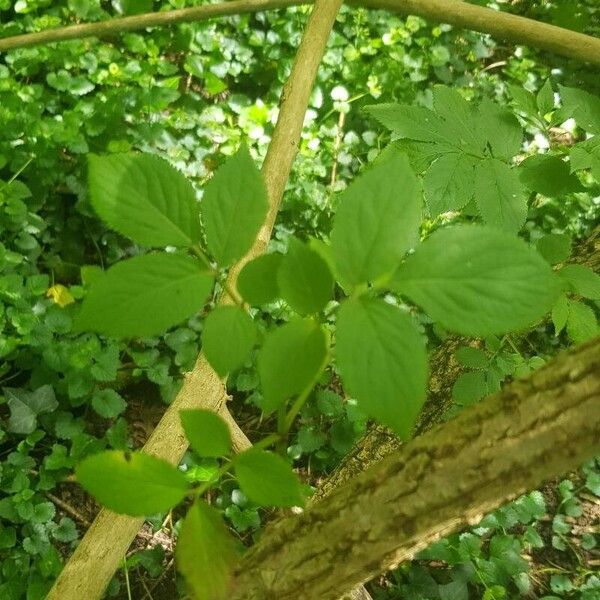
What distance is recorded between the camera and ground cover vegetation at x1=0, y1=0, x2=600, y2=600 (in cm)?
64

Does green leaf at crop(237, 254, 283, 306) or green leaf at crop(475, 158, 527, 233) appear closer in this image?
green leaf at crop(237, 254, 283, 306)

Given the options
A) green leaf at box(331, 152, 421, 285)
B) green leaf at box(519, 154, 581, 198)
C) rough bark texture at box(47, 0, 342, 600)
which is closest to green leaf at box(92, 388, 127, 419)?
rough bark texture at box(47, 0, 342, 600)

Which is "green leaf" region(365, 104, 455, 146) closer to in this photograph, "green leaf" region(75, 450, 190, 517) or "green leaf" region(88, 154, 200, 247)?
"green leaf" region(88, 154, 200, 247)

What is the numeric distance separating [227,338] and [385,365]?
21 cm

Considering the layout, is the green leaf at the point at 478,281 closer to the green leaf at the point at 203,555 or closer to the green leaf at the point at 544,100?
the green leaf at the point at 203,555

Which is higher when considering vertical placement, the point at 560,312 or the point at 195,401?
the point at 560,312

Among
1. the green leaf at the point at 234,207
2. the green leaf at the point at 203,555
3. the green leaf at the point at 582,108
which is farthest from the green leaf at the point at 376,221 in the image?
the green leaf at the point at 582,108

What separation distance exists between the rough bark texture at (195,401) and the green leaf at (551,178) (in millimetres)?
548

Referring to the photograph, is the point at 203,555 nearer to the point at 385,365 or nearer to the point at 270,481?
the point at 270,481

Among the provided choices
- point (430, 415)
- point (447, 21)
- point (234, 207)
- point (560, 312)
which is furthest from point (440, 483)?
point (447, 21)

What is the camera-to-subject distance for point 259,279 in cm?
74

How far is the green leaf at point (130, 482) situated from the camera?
66cm

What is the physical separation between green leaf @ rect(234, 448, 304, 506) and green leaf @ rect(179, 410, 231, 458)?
0.15 feet

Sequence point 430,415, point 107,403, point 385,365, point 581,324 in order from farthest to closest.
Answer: point 107,403 < point 430,415 < point 581,324 < point 385,365
